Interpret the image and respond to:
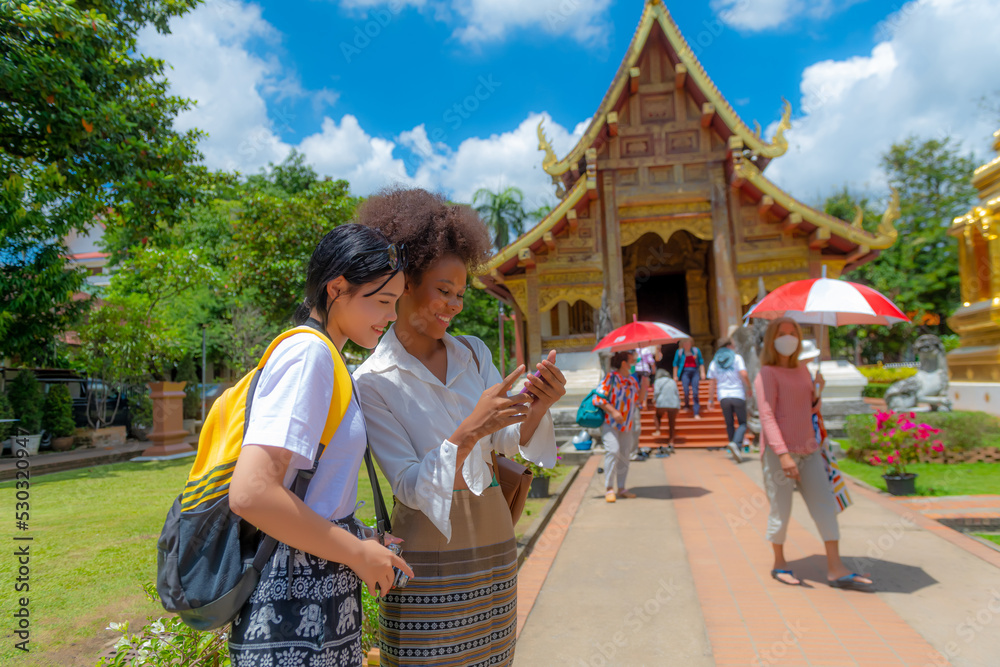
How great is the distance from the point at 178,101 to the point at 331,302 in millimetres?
13268

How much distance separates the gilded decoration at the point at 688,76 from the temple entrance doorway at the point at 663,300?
5.69 metres

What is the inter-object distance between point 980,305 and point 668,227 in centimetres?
643

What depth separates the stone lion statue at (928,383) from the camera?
12.5m

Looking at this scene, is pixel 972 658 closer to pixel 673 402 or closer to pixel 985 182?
pixel 673 402

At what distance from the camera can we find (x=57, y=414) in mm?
14172

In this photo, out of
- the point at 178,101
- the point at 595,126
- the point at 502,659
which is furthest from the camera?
the point at 595,126

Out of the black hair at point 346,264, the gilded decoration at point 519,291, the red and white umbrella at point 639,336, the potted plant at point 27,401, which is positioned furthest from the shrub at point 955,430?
the potted plant at point 27,401

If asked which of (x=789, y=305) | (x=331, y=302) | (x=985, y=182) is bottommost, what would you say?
(x=331, y=302)

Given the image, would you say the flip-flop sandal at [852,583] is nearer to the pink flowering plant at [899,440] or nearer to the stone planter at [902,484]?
the stone planter at [902,484]

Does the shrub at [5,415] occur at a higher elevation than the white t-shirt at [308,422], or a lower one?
lower

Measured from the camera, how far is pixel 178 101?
12328 mm

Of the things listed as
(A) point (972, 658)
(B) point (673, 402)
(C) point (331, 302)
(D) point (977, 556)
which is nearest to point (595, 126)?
(B) point (673, 402)

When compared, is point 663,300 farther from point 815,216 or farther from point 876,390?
point 876,390

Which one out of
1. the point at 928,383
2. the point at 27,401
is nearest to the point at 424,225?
the point at 928,383
